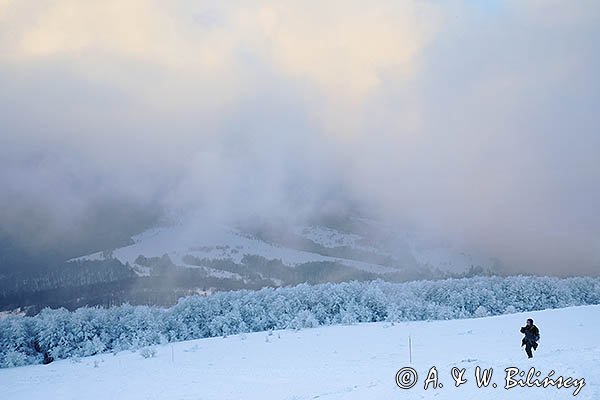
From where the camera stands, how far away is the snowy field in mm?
17906

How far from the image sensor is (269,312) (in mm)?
79875

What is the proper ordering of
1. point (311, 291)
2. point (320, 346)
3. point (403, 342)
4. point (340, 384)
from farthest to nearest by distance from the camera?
point (311, 291) < point (320, 346) < point (403, 342) < point (340, 384)

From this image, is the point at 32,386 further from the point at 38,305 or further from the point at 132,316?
the point at 38,305

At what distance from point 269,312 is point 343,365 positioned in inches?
1937

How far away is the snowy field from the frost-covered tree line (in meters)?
16.7

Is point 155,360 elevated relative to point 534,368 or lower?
lower

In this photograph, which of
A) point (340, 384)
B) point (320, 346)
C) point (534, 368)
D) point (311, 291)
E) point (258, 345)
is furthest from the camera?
point (311, 291)

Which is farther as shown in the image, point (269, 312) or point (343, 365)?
point (269, 312)

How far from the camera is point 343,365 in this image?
32.2m

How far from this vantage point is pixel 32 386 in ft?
132

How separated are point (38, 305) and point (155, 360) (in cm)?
Answer: 17635

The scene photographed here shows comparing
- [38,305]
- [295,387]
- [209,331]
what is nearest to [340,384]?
[295,387]

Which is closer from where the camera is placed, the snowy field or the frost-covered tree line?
the snowy field

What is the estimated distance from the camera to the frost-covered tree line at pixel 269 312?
67.7 m
